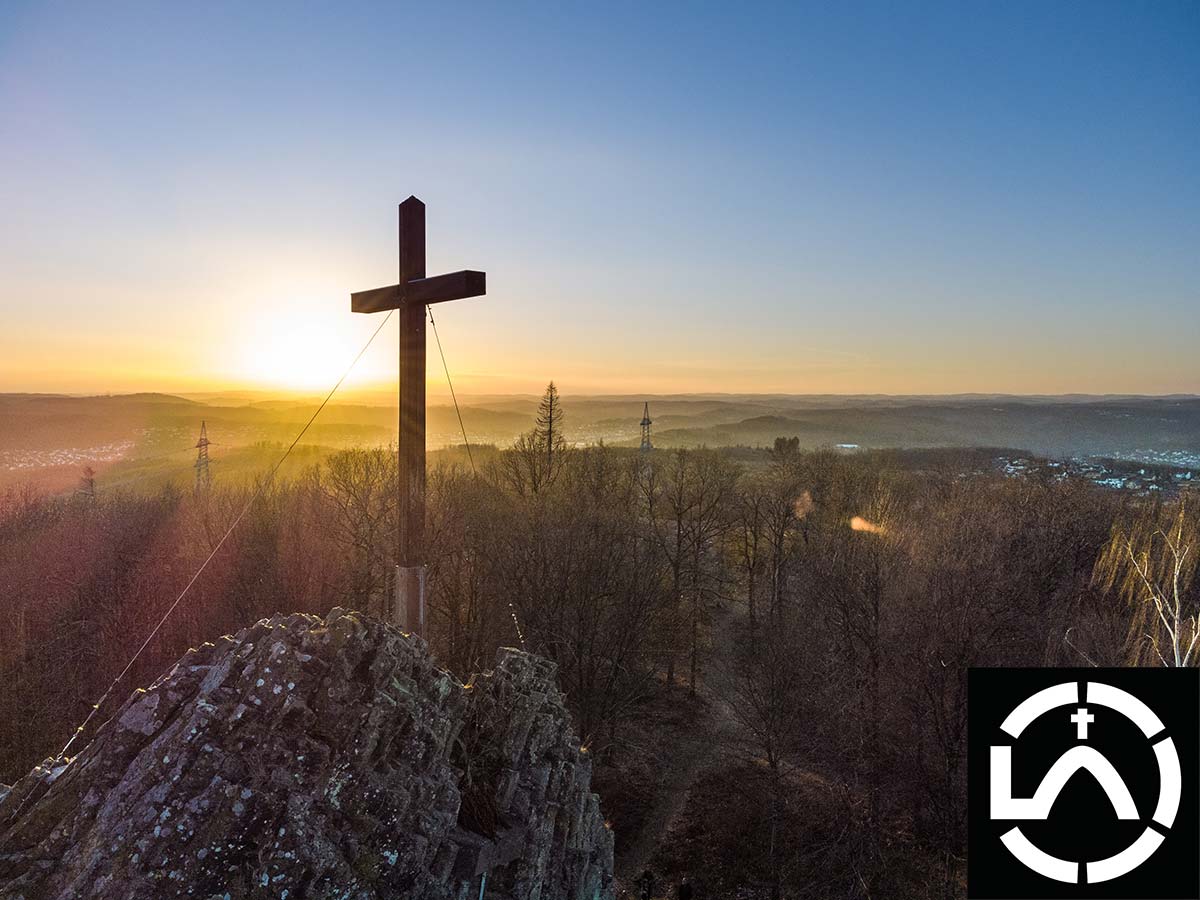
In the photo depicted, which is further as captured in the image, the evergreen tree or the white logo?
the evergreen tree

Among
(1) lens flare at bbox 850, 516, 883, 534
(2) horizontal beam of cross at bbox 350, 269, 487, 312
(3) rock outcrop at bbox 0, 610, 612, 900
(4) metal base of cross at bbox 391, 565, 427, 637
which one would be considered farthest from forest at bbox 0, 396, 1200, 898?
(3) rock outcrop at bbox 0, 610, 612, 900

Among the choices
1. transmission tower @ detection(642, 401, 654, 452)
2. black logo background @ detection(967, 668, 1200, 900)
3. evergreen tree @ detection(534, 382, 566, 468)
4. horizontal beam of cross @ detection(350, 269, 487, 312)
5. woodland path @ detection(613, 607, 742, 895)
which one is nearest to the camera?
horizontal beam of cross @ detection(350, 269, 487, 312)

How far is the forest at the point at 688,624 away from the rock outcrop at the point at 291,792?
10257mm

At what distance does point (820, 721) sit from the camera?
66.3 feet

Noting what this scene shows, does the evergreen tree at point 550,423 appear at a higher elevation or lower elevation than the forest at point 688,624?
higher

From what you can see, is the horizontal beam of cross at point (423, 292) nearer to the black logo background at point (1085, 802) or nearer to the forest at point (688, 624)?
the forest at point (688, 624)

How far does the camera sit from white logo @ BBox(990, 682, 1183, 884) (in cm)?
796

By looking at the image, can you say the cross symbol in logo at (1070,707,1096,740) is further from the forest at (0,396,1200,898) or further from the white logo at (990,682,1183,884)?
the forest at (0,396,1200,898)

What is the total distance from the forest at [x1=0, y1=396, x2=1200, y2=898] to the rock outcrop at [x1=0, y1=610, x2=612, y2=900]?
10257 millimetres

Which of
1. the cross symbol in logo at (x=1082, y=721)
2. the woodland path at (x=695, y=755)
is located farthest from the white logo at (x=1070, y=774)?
the woodland path at (x=695, y=755)

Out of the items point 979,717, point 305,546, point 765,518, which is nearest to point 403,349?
point 979,717

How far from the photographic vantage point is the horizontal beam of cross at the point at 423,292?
22.2 feet

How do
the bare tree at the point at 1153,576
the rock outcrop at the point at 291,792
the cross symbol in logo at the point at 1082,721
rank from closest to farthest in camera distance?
the rock outcrop at the point at 291,792, the cross symbol in logo at the point at 1082,721, the bare tree at the point at 1153,576

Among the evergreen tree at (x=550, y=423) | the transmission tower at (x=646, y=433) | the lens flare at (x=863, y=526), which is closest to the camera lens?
the lens flare at (x=863, y=526)
